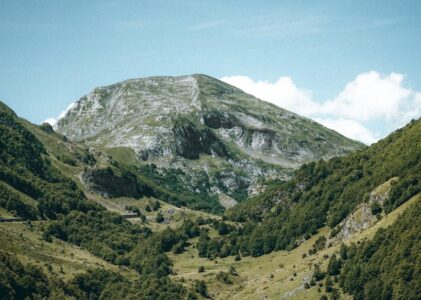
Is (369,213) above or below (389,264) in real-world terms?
above

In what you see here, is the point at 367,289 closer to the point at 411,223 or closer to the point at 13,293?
the point at 411,223

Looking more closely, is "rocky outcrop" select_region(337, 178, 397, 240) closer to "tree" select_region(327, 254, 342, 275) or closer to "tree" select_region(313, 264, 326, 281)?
"tree" select_region(327, 254, 342, 275)

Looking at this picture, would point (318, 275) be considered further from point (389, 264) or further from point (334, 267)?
point (389, 264)

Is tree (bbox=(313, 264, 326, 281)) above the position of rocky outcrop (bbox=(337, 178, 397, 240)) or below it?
below

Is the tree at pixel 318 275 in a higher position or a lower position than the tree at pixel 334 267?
lower

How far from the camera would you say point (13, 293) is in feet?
592

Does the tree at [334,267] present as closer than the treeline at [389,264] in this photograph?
No

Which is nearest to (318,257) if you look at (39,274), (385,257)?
(385,257)

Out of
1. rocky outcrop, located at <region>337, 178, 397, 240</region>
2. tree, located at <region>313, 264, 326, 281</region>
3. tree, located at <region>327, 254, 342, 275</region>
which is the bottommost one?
tree, located at <region>313, 264, 326, 281</region>

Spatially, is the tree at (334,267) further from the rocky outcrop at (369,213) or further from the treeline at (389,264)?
the rocky outcrop at (369,213)

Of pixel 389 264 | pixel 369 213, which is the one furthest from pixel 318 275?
pixel 369 213

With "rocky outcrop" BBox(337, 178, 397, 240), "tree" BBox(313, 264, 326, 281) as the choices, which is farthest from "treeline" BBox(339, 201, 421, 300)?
"rocky outcrop" BBox(337, 178, 397, 240)

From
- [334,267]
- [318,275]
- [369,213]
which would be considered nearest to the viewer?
[334,267]

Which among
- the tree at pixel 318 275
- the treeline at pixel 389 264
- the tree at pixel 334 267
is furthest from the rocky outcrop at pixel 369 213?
the tree at pixel 318 275
